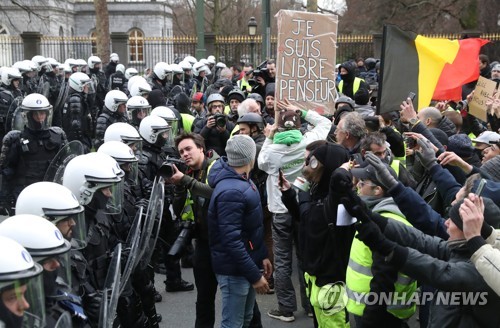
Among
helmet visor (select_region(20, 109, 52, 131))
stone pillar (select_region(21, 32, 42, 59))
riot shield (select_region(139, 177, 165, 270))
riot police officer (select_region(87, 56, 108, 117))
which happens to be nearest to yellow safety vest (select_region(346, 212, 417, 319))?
riot shield (select_region(139, 177, 165, 270))

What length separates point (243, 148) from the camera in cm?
505

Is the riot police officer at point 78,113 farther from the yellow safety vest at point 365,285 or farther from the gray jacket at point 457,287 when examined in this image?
the gray jacket at point 457,287

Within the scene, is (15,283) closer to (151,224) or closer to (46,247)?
(46,247)

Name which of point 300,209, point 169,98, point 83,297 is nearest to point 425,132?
point 300,209

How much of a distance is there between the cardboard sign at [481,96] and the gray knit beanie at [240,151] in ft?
12.3

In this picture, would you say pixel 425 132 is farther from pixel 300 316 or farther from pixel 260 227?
pixel 300 316

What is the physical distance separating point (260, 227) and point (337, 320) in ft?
2.75

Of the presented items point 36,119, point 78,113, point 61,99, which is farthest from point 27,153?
point 61,99

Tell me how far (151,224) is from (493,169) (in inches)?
99.2

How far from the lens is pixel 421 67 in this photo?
6.51 m

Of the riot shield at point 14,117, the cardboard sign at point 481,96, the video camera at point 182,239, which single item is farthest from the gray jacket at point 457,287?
the riot shield at point 14,117

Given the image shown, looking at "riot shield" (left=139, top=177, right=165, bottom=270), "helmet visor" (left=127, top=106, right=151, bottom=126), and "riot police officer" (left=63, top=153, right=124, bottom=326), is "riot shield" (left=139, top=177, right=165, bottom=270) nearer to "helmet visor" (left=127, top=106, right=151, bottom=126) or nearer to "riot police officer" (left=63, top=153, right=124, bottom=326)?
"riot police officer" (left=63, top=153, right=124, bottom=326)

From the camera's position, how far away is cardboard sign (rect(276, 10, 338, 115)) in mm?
7242

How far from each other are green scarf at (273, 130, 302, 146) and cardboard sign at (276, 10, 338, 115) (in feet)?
3.33
